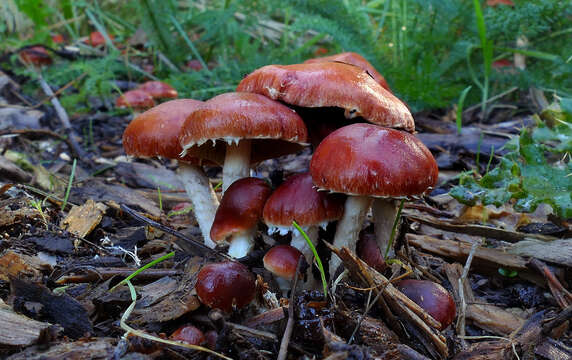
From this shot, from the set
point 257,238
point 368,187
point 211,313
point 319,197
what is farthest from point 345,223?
point 211,313

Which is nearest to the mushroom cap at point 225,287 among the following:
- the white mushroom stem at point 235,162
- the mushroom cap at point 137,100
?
the white mushroom stem at point 235,162

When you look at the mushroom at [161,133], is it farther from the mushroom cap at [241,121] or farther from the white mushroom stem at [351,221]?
the white mushroom stem at [351,221]

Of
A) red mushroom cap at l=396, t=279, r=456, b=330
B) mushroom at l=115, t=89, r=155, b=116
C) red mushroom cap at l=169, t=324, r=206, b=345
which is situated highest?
red mushroom cap at l=396, t=279, r=456, b=330

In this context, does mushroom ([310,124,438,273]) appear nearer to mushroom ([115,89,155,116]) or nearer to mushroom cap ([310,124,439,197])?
mushroom cap ([310,124,439,197])

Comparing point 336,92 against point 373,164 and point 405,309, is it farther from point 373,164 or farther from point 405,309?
point 405,309

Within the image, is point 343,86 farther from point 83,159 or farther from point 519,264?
point 83,159

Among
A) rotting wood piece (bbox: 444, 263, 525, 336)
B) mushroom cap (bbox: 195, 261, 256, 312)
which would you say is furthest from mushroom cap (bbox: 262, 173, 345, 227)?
rotting wood piece (bbox: 444, 263, 525, 336)

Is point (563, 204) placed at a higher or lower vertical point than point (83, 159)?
higher
